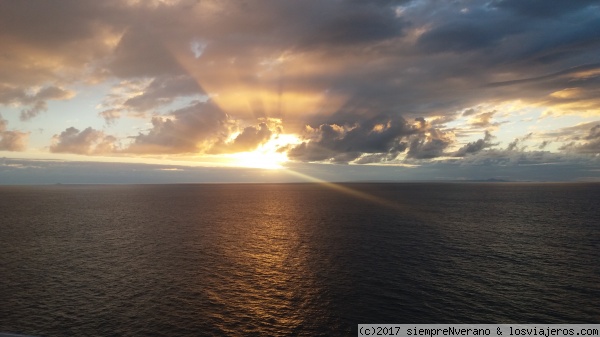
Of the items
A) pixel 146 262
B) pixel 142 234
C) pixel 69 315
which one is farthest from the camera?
pixel 142 234

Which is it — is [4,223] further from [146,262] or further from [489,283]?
[489,283]

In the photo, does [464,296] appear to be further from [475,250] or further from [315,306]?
Result: [475,250]

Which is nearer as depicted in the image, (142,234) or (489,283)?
(489,283)

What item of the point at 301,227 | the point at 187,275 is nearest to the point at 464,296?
the point at 187,275

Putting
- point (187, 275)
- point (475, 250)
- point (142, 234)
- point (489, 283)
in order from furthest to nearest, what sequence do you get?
point (142, 234) < point (475, 250) < point (187, 275) < point (489, 283)

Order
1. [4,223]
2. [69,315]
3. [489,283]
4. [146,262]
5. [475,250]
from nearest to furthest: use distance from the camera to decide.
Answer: [69,315] < [489,283] < [146,262] < [475,250] < [4,223]

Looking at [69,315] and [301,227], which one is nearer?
[69,315]

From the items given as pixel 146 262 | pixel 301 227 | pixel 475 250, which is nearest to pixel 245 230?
pixel 301 227

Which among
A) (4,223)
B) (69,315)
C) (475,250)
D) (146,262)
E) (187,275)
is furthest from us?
(4,223)
